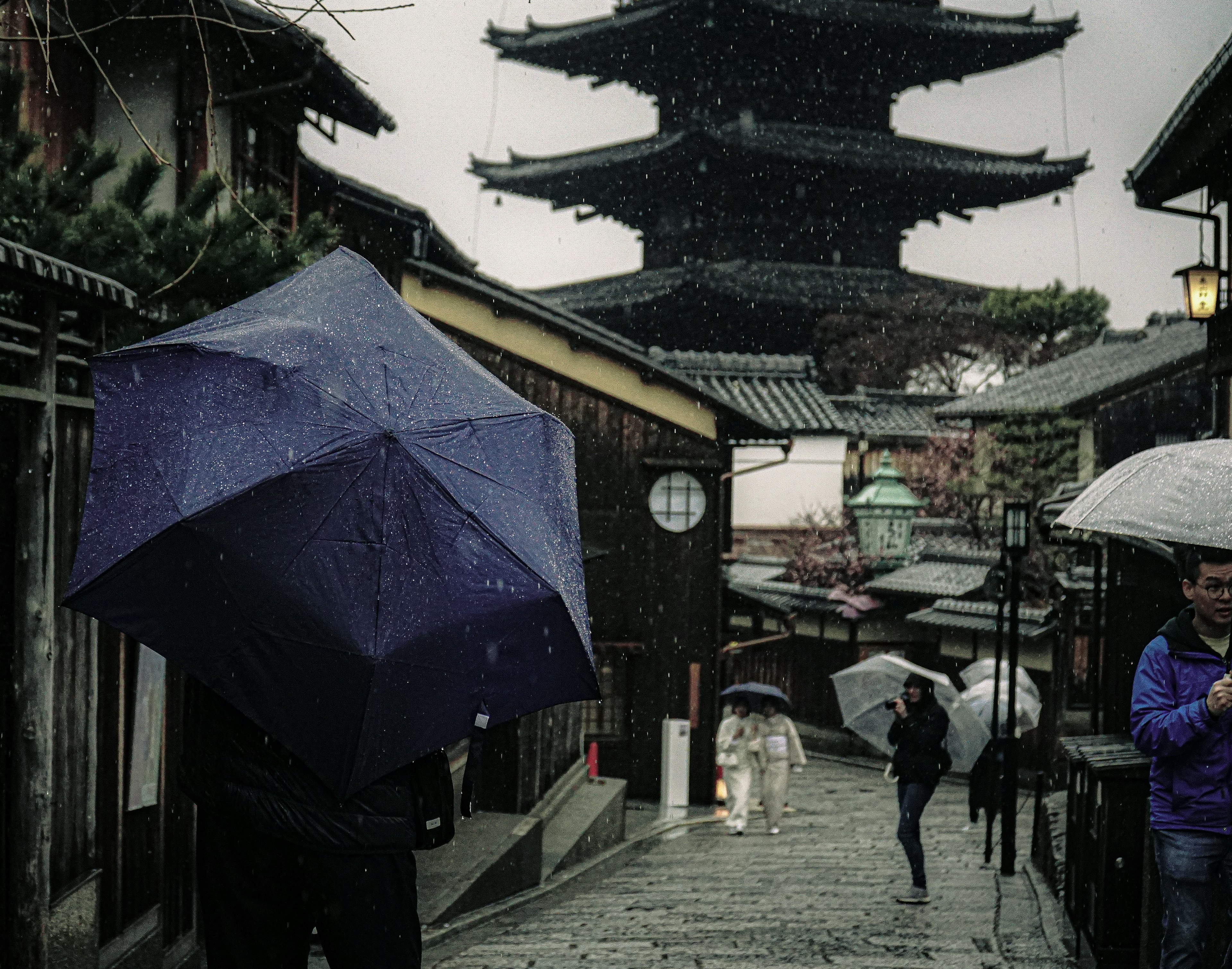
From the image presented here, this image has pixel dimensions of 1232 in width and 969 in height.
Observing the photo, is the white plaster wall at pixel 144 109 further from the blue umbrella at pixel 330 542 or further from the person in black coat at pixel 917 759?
the blue umbrella at pixel 330 542

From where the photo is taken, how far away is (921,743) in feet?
35.4

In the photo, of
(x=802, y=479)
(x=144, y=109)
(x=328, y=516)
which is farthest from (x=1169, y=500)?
(x=802, y=479)

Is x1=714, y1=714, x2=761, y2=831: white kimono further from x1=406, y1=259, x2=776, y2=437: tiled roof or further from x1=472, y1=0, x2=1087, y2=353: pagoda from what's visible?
x1=472, y1=0, x2=1087, y2=353: pagoda

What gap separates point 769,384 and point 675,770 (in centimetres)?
1164

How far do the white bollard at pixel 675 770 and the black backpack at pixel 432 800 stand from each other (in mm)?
16650

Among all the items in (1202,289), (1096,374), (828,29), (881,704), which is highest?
(828,29)

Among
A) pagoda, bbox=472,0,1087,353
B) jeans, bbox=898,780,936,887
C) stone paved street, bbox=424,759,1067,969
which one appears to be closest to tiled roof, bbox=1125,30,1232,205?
jeans, bbox=898,780,936,887

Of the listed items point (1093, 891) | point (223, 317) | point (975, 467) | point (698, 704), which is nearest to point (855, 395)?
point (975, 467)

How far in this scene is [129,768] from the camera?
6406 mm

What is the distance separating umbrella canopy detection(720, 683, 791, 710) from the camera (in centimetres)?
1717

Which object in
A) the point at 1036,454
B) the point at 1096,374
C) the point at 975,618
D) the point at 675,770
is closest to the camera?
the point at 675,770

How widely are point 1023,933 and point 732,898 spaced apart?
2.64m

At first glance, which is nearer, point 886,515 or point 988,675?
point 988,675

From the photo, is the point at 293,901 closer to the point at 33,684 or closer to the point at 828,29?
the point at 33,684
